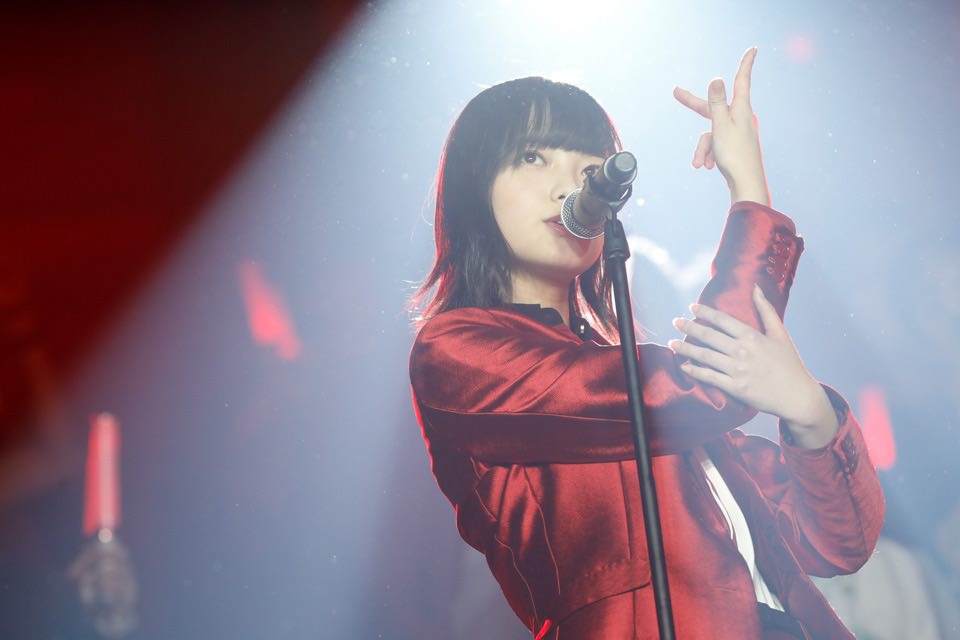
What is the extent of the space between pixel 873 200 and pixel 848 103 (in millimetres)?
282

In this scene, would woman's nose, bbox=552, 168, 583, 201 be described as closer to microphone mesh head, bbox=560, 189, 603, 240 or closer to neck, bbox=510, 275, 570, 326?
neck, bbox=510, 275, 570, 326

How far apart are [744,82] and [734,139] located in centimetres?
19

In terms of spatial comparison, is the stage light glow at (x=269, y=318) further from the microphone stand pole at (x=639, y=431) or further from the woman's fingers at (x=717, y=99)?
the woman's fingers at (x=717, y=99)

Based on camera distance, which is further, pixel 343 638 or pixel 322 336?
pixel 322 336

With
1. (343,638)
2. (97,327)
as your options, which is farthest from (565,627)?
(97,327)

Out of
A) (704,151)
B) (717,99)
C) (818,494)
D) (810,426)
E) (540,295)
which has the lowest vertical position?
(818,494)

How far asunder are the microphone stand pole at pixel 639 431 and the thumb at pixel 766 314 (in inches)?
23.3

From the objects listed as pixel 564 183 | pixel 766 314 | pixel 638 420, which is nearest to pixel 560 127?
pixel 564 183

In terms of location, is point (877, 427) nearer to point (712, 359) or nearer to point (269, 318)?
point (712, 359)

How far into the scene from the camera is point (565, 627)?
173cm

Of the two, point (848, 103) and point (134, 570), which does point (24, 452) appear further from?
point (848, 103)

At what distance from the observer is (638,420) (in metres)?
1.31

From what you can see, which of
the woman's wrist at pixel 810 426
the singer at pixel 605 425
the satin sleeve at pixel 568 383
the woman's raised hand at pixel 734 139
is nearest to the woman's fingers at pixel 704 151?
the woman's raised hand at pixel 734 139

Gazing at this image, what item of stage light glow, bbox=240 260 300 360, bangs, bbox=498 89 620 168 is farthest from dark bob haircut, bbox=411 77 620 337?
stage light glow, bbox=240 260 300 360
